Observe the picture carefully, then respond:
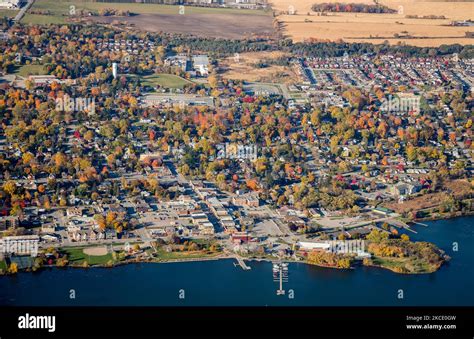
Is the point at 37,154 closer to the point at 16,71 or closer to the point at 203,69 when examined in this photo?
the point at 16,71

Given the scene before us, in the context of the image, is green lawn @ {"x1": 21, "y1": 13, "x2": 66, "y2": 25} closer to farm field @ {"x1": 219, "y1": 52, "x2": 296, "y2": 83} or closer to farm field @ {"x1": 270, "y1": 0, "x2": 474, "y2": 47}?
farm field @ {"x1": 219, "y1": 52, "x2": 296, "y2": 83}

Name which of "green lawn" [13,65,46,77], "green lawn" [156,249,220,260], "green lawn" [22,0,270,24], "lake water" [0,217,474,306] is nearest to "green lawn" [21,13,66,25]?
"green lawn" [22,0,270,24]

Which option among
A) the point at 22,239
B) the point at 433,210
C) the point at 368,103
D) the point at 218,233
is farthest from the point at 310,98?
the point at 22,239

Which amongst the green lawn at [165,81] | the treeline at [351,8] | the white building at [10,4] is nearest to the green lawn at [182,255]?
the green lawn at [165,81]

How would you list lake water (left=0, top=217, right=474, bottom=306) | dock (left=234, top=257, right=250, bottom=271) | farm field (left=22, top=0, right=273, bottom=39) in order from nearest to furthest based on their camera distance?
lake water (left=0, top=217, right=474, bottom=306), dock (left=234, top=257, right=250, bottom=271), farm field (left=22, top=0, right=273, bottom=39)

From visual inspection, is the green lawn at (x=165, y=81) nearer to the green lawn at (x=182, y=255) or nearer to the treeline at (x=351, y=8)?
the treeline at (x=351, y=8)

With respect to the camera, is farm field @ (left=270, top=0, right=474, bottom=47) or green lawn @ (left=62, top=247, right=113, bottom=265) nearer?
green lawn @ (left=62, top=247, right=113, bottom=265)
